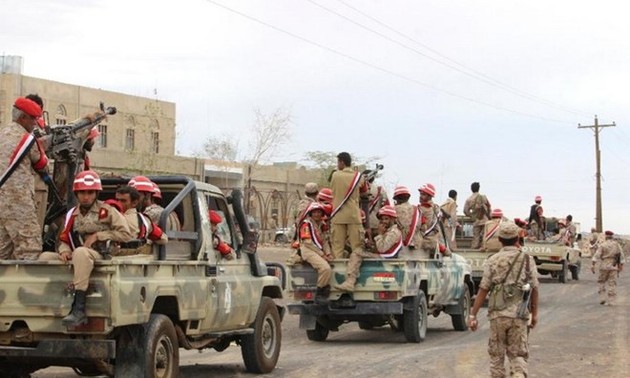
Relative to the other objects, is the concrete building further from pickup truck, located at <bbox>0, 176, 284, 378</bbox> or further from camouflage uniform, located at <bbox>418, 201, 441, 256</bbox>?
pickup truck, located at <bbox>0, 176, 284, 378</bbox>

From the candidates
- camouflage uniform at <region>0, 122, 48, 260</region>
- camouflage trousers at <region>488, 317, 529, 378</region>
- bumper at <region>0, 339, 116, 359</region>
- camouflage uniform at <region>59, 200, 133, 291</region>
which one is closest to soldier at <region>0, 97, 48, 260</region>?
camouflage uniform at <region>0, 122, 48, 260</region>

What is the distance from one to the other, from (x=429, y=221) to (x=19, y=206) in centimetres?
922

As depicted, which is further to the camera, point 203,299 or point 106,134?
point 106,134

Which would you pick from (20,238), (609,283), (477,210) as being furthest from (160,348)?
(609,283)

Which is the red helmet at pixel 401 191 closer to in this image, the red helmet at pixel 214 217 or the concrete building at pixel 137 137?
the red helmet at pixel 214 217

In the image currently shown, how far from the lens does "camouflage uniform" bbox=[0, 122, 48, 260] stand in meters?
10.7

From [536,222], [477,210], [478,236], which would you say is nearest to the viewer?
[477,210]

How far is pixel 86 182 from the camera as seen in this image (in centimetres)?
1050

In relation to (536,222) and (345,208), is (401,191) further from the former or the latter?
(536,222)

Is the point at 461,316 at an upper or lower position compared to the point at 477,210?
lower

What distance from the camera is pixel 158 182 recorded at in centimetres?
1247

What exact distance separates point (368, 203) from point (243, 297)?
543 cm

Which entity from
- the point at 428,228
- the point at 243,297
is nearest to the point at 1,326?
the point at 243,297

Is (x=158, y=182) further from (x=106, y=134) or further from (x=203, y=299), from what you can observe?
(x=106, y=134)
